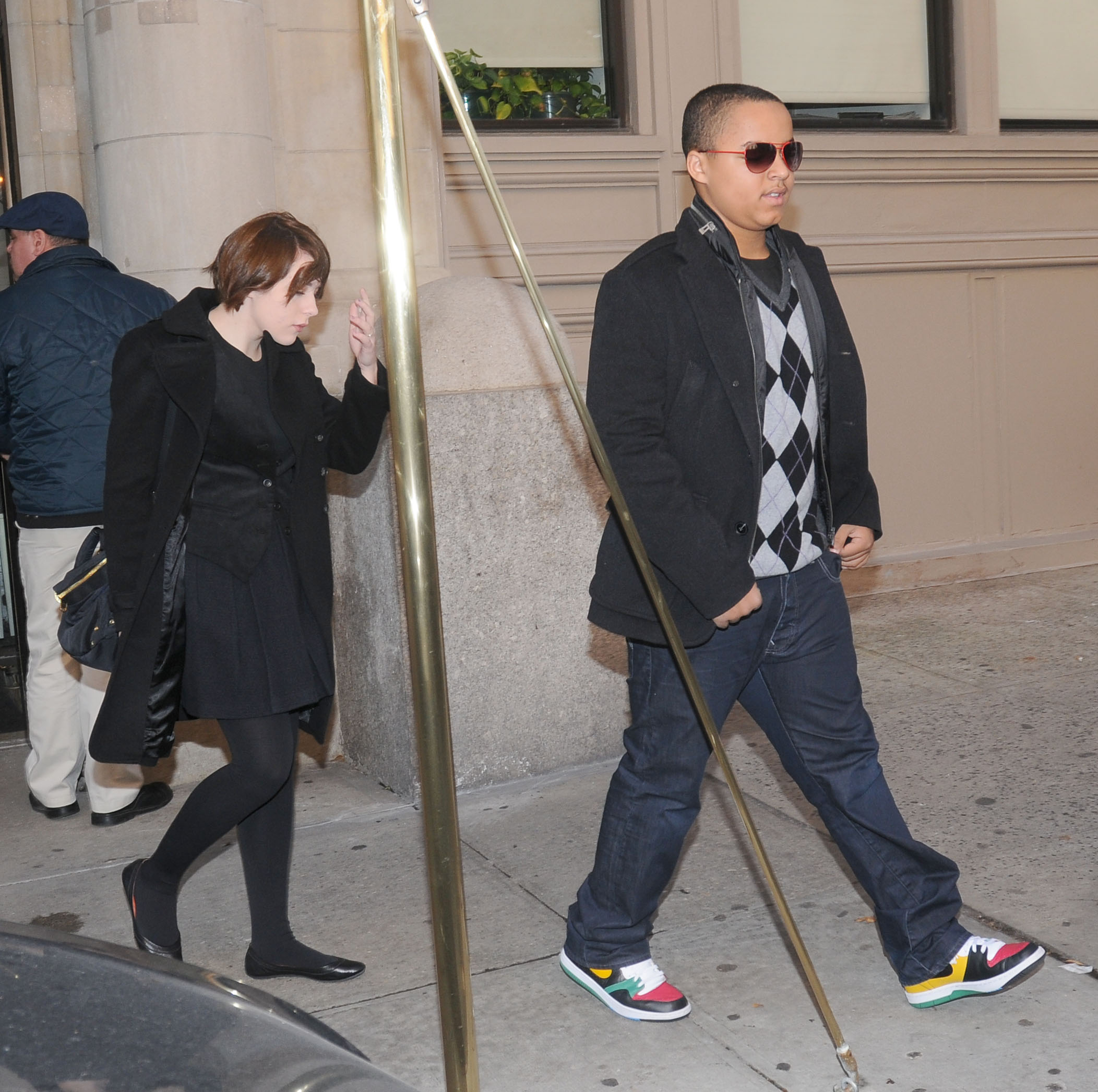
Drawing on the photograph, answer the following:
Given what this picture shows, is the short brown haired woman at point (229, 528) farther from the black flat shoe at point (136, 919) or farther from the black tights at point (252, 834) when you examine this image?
the black flat shoe at point (136, 919)

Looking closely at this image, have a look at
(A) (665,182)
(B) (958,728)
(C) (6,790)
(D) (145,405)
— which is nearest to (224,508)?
(D) (145,405)

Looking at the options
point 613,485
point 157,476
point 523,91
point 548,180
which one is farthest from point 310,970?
point 523,91

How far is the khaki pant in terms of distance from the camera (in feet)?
16.0

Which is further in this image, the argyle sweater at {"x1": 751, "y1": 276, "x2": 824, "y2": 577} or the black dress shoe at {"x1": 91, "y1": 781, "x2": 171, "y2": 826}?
the black dress shoe at {"x1": 91, "y1": 781, "x2": 171, "y2": 826}

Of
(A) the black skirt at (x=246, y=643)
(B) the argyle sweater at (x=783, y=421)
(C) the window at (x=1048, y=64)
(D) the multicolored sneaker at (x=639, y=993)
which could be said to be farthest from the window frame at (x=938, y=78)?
(D) the multicolored sneaker at (x=639, y=993)

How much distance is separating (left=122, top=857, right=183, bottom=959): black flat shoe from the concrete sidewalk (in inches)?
6.9

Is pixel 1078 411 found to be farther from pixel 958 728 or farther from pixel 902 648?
pixel 958 728

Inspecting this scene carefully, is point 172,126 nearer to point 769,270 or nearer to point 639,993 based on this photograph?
point 769,270

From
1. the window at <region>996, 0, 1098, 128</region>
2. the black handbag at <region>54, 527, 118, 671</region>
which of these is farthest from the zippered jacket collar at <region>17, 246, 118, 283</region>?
the window at <region>996, 0, 1098, 128</region>

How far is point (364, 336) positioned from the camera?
3166 millimetres

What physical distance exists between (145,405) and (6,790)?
2.60m

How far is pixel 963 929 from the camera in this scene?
10.9ft

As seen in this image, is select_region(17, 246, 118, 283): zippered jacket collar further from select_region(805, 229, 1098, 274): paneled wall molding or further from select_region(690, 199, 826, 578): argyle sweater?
select_region(805, 229, 1098, 274): paneled wall molding

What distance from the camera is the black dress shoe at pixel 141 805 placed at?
16.1ft
